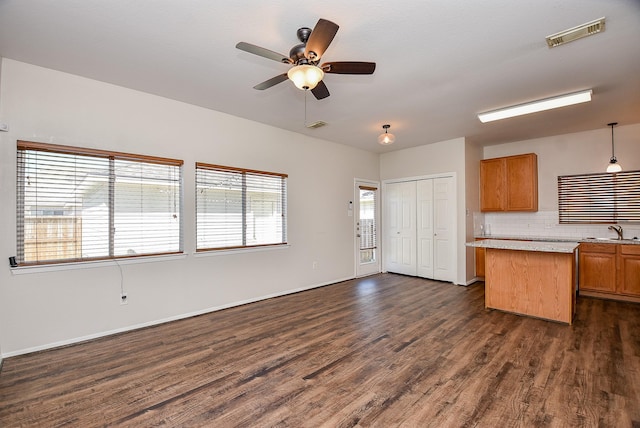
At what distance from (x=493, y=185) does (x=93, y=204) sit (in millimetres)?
6580

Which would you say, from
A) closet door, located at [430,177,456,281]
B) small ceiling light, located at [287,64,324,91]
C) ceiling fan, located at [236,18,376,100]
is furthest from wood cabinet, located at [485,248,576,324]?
small ceiling light, located at [287,64,324,91]

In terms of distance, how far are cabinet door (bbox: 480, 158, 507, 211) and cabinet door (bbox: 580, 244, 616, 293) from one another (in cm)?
147

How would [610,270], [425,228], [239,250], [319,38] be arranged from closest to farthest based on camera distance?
[319,38] → [239,250] → [610,270] → [425,228]

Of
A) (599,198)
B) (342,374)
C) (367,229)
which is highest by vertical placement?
(599,198)

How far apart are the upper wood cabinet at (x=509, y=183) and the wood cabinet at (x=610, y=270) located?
1152mm

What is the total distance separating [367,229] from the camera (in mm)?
6535

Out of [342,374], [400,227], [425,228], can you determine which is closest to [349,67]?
[342,374]

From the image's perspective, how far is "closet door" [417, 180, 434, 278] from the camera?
19.7 ft

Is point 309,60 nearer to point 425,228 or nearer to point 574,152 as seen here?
point 425,228

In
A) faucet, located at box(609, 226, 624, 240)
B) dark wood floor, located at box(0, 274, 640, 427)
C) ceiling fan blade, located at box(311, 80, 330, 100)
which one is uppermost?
ceiling fan blade, located at box(311, 80, 330, 100)

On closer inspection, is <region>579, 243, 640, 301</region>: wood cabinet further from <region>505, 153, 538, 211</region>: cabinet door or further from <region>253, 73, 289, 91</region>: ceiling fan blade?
<region>253, 73, 289, 91</region>: ceiling fan blade

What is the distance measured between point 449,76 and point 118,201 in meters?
3.93

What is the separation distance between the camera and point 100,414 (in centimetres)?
199

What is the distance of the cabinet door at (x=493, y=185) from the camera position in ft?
19.1
